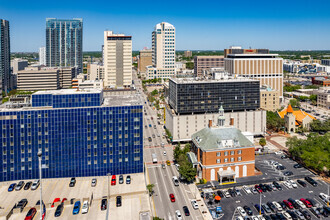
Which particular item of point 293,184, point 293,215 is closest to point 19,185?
point 293,215

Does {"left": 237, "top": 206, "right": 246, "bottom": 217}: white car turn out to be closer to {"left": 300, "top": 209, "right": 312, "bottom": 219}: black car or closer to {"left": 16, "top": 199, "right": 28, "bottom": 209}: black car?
{"left": 300, "top": 209, "right": 312, "bottom": 219}: black car

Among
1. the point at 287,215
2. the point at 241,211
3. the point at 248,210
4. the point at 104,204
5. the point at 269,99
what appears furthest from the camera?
the point at 269,99

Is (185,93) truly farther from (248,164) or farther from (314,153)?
(314,153)

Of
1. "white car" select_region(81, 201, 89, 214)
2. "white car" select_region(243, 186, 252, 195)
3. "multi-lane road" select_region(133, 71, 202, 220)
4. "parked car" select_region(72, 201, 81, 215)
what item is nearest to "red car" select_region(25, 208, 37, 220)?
"parked car" select_region(72, 201, 81, 215)

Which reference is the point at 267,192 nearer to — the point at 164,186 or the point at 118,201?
the point at 164,186

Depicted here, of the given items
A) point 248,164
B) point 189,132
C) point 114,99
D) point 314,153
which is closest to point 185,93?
point 189,132

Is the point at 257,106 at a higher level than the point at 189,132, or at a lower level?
higher
